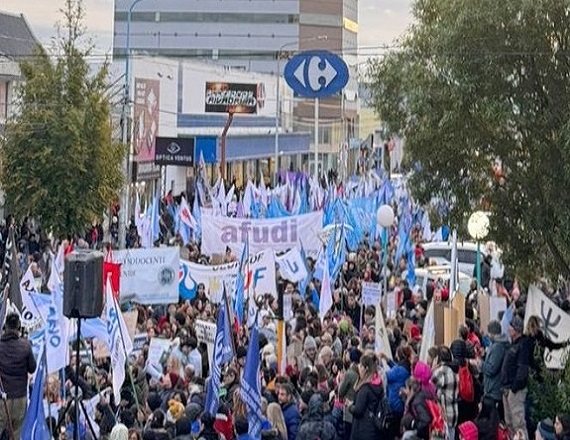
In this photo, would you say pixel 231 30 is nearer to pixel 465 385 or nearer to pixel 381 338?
pixel 381 338

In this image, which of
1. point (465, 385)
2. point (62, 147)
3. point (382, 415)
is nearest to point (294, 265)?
point (465, 385)

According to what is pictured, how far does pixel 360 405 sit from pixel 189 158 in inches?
1404

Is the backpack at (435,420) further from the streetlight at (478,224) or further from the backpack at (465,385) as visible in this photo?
the streetlight at (478,224)

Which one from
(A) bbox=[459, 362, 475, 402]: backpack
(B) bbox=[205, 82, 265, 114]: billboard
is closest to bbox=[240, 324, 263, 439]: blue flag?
(A) bbox=[459, 362, 475, 402]: backpack

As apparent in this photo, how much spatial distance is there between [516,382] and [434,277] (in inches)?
437

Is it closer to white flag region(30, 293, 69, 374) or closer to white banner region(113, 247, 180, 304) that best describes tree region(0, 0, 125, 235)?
white banner region(113, 247, 180, 304)

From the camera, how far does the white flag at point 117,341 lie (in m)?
13.9

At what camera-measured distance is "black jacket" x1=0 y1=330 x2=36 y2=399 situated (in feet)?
44.9

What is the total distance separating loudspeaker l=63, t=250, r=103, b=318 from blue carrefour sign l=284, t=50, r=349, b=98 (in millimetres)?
18571

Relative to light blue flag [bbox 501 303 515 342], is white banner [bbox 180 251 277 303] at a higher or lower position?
higher

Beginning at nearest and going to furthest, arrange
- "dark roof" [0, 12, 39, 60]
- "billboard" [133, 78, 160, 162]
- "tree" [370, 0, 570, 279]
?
"tree" [370, 0, 570, 279] < "billboard" [133, 78, 160, 162] < "dark roof" [0, 12, 39, 60]

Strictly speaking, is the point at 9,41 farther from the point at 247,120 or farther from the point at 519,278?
the point at 519,278

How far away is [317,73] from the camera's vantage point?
32125 mm

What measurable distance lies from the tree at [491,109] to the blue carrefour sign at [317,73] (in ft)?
49.6
